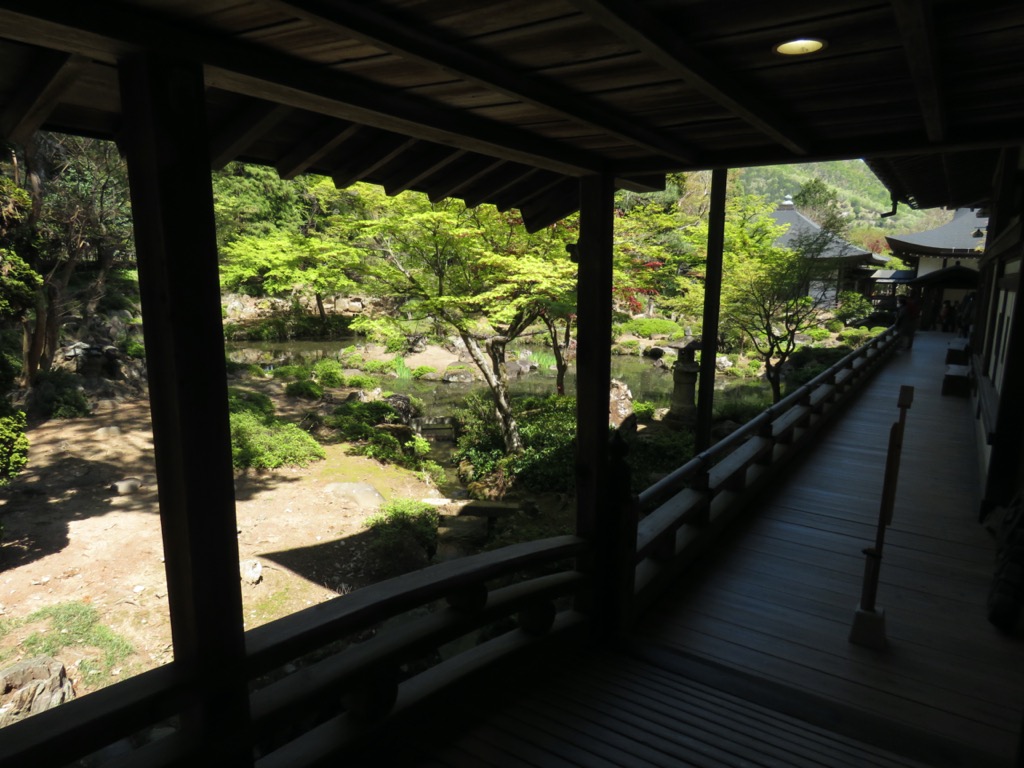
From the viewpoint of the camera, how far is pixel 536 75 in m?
2.05

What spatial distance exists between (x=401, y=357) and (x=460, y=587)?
2006cm

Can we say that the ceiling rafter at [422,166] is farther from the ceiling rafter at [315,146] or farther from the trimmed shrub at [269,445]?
the trimmed shrub at [269,445]

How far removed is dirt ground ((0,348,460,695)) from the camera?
21.9 ft

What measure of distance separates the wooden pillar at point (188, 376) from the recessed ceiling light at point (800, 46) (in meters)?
1.61

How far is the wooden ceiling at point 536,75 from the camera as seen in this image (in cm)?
152

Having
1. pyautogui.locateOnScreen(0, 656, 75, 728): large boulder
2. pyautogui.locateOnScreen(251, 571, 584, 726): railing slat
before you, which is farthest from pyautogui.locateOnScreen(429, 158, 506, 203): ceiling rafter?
pyautogui.locateOnScreen(0, 656, 75, 728): large boulder

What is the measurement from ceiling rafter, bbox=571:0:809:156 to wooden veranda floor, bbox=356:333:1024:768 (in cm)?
262

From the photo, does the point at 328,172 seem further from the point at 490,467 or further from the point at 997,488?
the point at 490,467

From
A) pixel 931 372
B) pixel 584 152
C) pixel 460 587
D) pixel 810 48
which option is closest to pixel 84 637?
pixel 460 587

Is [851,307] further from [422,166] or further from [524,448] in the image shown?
→ [422,166]

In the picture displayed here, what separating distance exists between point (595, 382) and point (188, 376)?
7.61 feet

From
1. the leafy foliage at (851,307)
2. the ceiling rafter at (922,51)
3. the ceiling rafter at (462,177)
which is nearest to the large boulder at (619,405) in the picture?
the ceiling rafter at (462,177)

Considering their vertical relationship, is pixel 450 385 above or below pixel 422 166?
below

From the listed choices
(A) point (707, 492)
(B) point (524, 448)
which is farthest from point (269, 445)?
(A) point (707, 492)
